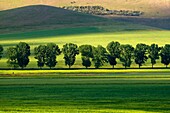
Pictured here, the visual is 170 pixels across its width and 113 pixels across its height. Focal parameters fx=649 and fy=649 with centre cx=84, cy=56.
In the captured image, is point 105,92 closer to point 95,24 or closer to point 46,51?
point 46,51

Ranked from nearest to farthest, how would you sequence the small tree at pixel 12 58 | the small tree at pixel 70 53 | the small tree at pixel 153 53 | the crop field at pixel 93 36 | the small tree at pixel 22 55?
1. the small tree at pixel 22 55
2. the small tree at pixel 12 58
3. the small tree at pixel 70 53
4. the small tree at pixel 153 53
5. the crop field at pixel 93 36

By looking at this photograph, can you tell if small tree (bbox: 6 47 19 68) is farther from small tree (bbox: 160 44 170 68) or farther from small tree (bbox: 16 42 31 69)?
small tree (bbox: 160 44 170 68)

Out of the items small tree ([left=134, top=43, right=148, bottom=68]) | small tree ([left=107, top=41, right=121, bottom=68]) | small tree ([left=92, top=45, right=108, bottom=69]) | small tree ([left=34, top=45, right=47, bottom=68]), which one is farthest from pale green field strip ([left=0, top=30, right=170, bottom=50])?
small tree ([left=92, top=45, right=108, bottom=69])

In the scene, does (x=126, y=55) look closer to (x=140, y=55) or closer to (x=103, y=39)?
(x=140, y=55)

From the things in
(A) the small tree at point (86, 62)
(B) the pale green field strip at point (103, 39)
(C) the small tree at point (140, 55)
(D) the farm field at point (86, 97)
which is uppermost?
(B) the pale green field strip at point (103, 39)

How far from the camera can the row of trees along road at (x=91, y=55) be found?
118 meters

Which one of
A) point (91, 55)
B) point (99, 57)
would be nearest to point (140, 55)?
point (99, 57)

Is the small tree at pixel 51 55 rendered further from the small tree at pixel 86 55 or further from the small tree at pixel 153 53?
the small tree at pixel 153 53

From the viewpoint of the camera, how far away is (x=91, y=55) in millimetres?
123438

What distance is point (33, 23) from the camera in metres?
193

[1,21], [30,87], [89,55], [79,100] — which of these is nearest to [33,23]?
[1,21]

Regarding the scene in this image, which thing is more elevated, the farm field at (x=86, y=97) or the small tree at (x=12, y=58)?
the small tree at (x=12, y=58)


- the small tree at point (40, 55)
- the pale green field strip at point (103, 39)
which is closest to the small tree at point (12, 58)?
the small tree at point (40, 55)

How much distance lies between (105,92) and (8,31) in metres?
124
